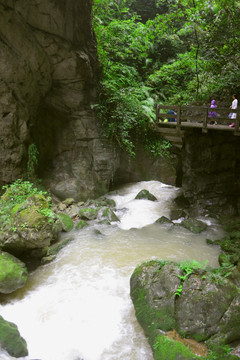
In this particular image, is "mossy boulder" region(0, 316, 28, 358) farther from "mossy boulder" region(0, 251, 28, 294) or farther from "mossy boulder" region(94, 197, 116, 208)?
"mossy boulder" region(94, 197, 116, 208)

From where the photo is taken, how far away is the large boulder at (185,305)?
5102 millimetres

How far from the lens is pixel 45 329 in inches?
232

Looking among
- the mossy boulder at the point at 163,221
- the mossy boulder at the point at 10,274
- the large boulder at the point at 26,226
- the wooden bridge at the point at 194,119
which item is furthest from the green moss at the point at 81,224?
the wooden bridge at the point at 194,119

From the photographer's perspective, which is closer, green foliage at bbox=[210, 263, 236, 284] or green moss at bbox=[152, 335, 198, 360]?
green moss at bbox=[152, 335, 198, 360]

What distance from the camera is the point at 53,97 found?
13219 mm

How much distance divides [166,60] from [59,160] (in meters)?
12.2

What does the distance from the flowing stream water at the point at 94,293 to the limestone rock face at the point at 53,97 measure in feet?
13.9

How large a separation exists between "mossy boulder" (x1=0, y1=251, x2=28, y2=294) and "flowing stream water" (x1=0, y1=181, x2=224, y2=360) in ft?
0.88

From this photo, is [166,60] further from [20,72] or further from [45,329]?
[45,329]

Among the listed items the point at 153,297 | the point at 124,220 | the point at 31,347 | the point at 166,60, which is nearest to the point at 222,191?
the point at 124,220

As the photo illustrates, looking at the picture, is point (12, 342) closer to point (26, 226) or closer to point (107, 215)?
point (26, 226)

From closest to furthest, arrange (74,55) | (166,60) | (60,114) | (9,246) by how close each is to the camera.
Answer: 1. (9,246)
2. (74,55)
3. (60,114)
4. (166,60)

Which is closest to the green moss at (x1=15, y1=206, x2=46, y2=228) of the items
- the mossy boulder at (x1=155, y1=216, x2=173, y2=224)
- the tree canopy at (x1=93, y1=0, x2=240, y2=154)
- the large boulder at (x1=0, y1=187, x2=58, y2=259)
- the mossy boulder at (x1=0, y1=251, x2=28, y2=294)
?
the large boulder at (x1=0, y1=187, x2=58, y2=259)

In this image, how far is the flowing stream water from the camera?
5468 mm
